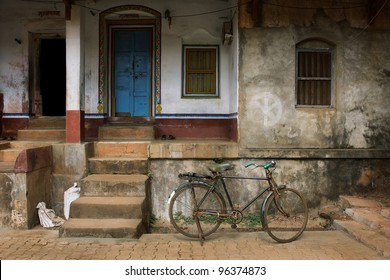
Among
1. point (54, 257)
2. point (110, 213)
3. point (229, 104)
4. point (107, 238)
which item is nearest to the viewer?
point (54, 257)

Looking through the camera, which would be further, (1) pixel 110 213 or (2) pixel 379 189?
(2) pixel 379 189

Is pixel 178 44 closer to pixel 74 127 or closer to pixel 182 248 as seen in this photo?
pixel 74 127

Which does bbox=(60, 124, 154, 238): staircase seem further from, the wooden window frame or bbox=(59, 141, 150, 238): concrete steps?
the wooden window frame

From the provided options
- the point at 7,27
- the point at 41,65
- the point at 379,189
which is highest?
the point at 7,27

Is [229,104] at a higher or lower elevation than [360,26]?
lower

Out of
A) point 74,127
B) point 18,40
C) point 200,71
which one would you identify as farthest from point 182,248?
point 18,40

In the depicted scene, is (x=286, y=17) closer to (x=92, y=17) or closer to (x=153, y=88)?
(x=153, y=88)

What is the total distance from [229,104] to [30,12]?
5400 mm

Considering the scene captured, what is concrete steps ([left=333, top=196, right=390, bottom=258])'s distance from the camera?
18.9 ft

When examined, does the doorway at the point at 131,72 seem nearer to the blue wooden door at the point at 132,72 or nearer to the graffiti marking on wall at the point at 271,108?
the blue wooden door at the point at 132,72

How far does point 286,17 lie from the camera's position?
26.0ft

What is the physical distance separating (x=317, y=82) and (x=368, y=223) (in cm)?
311

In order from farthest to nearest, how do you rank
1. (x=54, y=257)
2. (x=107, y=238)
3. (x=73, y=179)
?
(x=73, y=179) → (x=107, y=238) → (x=54, y=257)

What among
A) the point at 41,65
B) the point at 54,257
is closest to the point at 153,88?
the point at 41,65
